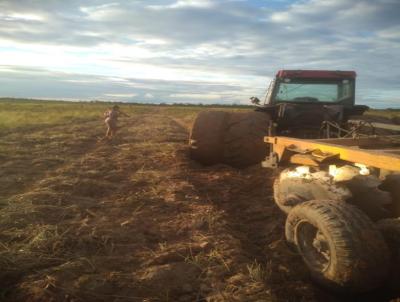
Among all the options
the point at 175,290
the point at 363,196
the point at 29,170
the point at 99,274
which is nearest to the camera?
the point at 175,290

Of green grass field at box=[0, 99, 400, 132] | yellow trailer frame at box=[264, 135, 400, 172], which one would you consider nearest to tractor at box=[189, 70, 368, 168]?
yellow trailer frame at box=[264, 135, 400, 172]

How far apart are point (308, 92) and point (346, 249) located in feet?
17.6

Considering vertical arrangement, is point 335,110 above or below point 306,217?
above

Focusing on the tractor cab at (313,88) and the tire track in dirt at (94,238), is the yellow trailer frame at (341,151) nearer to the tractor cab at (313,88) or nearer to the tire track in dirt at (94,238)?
the tire track in dirt at (94,238)

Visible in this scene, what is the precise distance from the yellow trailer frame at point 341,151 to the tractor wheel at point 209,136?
1.85 metres

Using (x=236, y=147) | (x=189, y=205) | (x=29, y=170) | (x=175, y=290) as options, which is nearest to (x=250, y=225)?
(x=189, y=205)

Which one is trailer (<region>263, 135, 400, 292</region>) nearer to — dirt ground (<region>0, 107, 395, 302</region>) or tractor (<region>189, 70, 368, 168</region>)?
dirt ground (<region>0, 107, 395, 302</region>)

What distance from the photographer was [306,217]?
3.96m

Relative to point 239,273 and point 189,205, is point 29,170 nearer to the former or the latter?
point 189,205

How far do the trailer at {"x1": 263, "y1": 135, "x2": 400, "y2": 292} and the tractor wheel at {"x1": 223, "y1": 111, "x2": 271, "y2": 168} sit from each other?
8.79 ft

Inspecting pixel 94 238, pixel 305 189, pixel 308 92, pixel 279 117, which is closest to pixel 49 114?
pixel 308 92

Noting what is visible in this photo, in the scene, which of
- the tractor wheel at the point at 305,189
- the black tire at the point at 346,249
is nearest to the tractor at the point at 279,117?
the tractor wheel at the point at 305,189

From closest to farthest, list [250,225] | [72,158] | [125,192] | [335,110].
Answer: [250,225] < [125,192] < [335,110] < [72,158]

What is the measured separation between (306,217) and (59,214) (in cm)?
302
